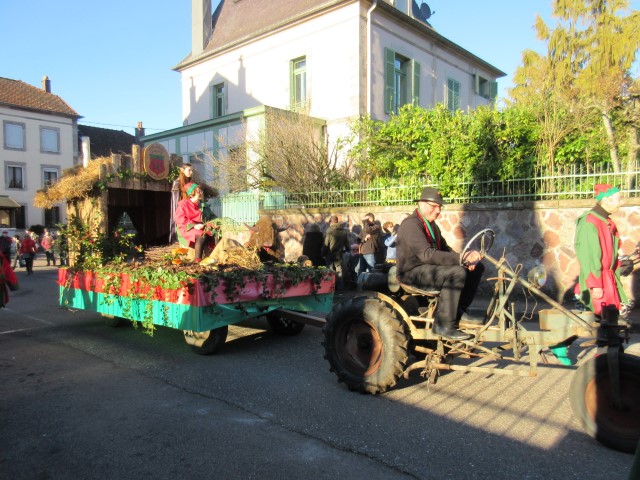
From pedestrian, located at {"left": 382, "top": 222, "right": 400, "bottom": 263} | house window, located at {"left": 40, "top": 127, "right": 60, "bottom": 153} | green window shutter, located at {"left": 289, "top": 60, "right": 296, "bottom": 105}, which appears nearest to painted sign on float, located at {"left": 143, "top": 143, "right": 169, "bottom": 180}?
pedestrian, located at {"left": 382, "top": 222, "right": 400, "bottom": 263}

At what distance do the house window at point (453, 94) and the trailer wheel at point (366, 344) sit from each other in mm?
19719

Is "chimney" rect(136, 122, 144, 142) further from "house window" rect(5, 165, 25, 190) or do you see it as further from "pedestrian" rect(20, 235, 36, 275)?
"pedestrian" rect(20, 235, 36, 275)

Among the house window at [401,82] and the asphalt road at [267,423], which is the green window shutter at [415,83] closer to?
the house window at [401,82]

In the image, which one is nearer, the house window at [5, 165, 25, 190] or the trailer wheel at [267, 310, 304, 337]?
the trailer wheel at [267, 310, 304, 337]

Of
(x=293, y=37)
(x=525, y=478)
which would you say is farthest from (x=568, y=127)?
(x=293, y=37)

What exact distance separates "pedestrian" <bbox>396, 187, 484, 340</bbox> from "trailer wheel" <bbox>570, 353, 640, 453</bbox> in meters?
0.95

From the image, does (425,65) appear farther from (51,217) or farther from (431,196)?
(51,217)

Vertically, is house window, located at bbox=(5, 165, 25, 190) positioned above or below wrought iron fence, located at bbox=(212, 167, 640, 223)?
above

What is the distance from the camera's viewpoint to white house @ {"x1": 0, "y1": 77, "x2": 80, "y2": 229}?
120 ft

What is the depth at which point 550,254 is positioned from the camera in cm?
929

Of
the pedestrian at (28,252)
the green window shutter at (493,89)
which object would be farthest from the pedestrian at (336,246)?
the green window shutter at (493,89)

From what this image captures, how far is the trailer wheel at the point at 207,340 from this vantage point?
19.5 ft

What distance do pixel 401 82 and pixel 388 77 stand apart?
1399 millimetres

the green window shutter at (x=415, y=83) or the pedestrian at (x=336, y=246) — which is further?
the green window shutter at (x=415, y=83)
